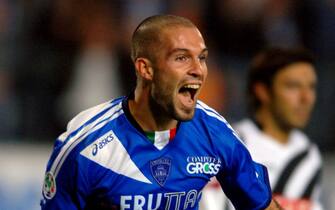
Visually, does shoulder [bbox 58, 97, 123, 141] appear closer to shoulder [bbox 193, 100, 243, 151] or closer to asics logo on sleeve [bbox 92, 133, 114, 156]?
asics logo on sleeve [bbox 92, 133, 114, 156]

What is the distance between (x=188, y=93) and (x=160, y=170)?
353 millimetres

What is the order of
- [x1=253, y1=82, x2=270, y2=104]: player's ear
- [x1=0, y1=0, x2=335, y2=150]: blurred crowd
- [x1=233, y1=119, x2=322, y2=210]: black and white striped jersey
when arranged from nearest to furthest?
[x1=233, y1=119, x2=322, y2=210]: black and white striped jersey, [x1=253, y1=82, x2=270, y2=104]: player's ear, [x1=0, y1=0, x2=335, y2=150]: blurred crowd

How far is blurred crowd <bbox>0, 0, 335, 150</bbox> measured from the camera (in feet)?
28.5

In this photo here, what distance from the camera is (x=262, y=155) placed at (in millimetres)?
6691

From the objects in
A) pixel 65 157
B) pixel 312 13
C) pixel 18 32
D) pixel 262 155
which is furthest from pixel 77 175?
pixel 312 13

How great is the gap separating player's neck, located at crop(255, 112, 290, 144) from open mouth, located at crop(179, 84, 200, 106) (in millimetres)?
2391

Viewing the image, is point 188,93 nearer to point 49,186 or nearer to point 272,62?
point 49,186

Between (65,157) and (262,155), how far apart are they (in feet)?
8.08

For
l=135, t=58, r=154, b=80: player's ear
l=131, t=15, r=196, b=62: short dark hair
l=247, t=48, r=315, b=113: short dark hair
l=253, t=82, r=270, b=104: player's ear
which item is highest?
l=131, t=15, r=196, b=62: short dark hair

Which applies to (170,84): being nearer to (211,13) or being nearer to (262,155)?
(262,155)

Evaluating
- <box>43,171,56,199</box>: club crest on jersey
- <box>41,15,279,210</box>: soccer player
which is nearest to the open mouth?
<box>41,15,279,210</box>: soccer player

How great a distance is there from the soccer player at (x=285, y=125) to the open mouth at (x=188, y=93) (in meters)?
2.15

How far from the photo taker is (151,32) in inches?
176

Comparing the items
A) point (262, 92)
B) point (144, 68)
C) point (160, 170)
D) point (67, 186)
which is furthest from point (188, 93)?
point (262, 92)
